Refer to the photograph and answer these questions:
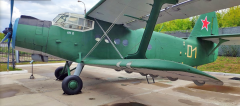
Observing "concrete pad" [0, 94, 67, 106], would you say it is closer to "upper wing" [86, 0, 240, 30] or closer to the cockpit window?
the cockpit window

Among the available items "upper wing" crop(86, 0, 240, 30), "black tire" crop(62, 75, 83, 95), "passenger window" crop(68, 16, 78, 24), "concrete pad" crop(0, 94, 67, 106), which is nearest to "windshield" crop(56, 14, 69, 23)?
"passenger window" crop(68, 16, 78, 24)

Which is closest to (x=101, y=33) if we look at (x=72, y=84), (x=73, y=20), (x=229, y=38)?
(x=73, y=20)

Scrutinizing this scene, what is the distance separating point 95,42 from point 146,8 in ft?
7.18

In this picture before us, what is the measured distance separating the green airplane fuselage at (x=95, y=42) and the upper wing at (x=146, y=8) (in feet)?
2.02

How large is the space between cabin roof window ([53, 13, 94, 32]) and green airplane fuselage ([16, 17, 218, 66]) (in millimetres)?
144

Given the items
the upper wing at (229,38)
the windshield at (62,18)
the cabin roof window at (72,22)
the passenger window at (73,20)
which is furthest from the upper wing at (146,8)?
the upper wing at (229,38)

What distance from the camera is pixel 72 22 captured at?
5.50 metres

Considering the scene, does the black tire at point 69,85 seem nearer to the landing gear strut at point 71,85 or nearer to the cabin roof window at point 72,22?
the landing gear strut at point 71,85

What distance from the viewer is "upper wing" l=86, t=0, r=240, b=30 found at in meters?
4.69

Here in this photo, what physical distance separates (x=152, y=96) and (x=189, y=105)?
1137mm

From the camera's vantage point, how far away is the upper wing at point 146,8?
4691 mm

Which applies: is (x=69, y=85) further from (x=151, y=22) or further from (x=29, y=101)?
(x=151, y=22)

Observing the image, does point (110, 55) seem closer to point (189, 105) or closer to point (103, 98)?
point (103, 98)

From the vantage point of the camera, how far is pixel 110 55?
6.14m
